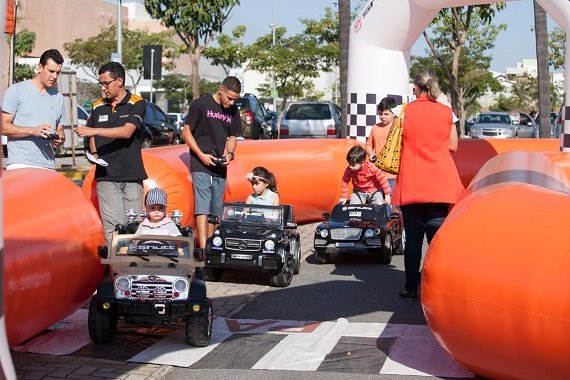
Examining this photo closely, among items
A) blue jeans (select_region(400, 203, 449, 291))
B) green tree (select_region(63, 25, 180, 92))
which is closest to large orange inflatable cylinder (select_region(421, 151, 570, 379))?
blue jeans (select_region(400, 203, 449, 291))

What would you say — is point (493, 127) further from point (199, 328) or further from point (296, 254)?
point (199, 328)

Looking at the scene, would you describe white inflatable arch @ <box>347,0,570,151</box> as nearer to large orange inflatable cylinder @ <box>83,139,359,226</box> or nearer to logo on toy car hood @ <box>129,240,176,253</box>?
large orange inflatable cylinder @ <box>83,139,359,226</box>

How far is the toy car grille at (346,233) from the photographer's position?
9586 mm

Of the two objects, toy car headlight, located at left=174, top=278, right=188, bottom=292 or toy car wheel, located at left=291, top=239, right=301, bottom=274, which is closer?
toy car headlight, located at left=174, top=278, right=188, bottom=292

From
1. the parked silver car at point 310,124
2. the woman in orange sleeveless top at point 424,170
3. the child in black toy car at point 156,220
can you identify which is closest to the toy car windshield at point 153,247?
the child in black toy car at point 156,220

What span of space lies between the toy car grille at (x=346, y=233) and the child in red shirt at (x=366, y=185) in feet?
2.18

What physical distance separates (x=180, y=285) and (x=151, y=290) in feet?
0.62

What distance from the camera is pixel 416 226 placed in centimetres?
777

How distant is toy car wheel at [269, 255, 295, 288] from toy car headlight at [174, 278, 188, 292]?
2440mm

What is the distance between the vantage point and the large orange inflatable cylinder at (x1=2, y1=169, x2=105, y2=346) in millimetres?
5383

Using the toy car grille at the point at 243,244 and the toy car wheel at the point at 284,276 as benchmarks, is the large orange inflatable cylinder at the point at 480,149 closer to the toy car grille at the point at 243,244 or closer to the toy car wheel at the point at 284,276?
the toy car wheel at the point at 284,276

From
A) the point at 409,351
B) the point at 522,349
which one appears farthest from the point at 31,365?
the point at 522,349

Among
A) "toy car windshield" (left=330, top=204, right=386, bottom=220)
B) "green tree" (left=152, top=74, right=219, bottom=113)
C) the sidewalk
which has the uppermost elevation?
"green tree" (left=152, top=74, right=219, bottom=113)

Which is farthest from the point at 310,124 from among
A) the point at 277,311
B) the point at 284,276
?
the point at 277,311
